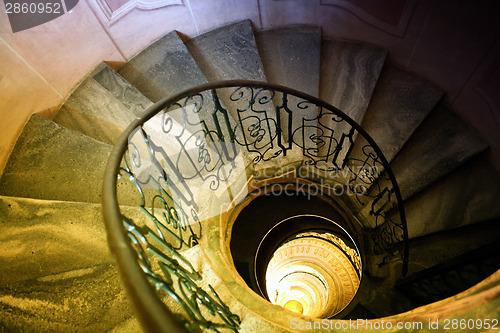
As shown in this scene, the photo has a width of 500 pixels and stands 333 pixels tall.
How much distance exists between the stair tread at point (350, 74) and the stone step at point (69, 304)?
359cm

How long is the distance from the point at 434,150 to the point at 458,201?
757mm

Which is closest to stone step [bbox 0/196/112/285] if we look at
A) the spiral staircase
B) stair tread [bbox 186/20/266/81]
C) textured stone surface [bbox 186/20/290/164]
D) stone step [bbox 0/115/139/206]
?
the spiral staircase

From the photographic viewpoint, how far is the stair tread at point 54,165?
2828 mm

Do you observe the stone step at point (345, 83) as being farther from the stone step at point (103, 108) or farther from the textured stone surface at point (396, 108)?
the stone step at point (103, 108)

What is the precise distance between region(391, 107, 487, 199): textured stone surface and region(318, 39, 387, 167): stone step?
0.88 meters

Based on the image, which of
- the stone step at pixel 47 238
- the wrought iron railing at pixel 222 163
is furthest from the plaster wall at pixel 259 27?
the wrought iron railing at pixel 222 163

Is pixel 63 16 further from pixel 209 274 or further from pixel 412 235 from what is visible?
pixel 412 235

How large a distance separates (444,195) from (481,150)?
0.83 metres

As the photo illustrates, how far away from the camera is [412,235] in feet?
13.1

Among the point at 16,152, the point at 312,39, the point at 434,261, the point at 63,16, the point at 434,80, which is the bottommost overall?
the point at 16,152

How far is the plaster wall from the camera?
10.3ft

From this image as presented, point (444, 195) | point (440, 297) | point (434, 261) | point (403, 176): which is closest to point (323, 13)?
point (403, 176)

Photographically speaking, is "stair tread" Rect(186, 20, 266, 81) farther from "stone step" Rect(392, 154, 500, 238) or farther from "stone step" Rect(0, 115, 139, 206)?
"stone step" Rect(392, 154, 500, 238)

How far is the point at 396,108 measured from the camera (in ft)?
13.9
